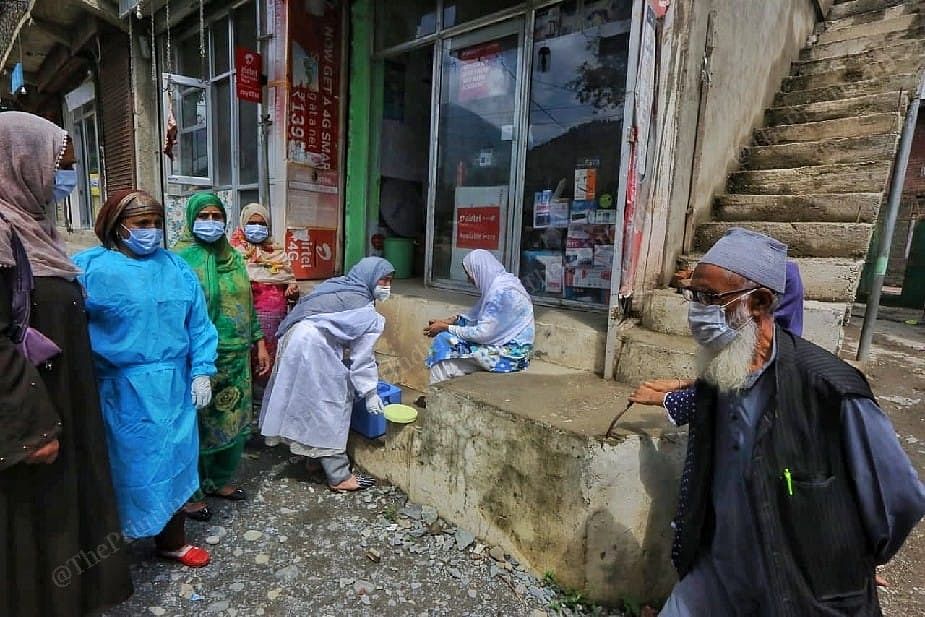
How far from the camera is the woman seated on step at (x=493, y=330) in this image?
3.61 metres

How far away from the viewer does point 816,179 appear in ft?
14.8

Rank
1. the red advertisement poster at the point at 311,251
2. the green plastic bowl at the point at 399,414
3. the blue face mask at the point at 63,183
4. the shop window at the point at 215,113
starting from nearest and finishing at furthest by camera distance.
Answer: the blue face mask at the point at 63,183, the green plastic bowl at the point at 399,414, the red advertisement poster at the point at 311,251, the shop window at the point at 215,113

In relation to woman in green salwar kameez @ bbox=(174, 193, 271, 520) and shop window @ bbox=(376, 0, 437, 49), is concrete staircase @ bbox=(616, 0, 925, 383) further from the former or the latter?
shop window @ bbox=(376, 0, 437, 49)

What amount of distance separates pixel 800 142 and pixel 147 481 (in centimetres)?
618

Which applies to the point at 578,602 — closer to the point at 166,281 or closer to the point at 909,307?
the point at 166,281

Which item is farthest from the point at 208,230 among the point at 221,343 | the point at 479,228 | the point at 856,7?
the point at 856,7

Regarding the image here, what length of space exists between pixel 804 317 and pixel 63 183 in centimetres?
365

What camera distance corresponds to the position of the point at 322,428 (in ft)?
10.5

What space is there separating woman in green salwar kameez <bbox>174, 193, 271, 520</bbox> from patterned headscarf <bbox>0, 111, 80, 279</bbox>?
117 cm

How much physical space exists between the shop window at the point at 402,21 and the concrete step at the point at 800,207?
3506 millimetres

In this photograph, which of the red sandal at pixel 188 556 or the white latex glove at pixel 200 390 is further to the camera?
the red sandal at pixel 188 556

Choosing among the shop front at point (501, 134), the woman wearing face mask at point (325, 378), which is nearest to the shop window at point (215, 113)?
the shop front at point (501, 134)

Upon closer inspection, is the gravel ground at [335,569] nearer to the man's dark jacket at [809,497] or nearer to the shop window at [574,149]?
the man's dark jacket at [809,497]

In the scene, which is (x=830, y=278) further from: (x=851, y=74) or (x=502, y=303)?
(x=851, y=74)
